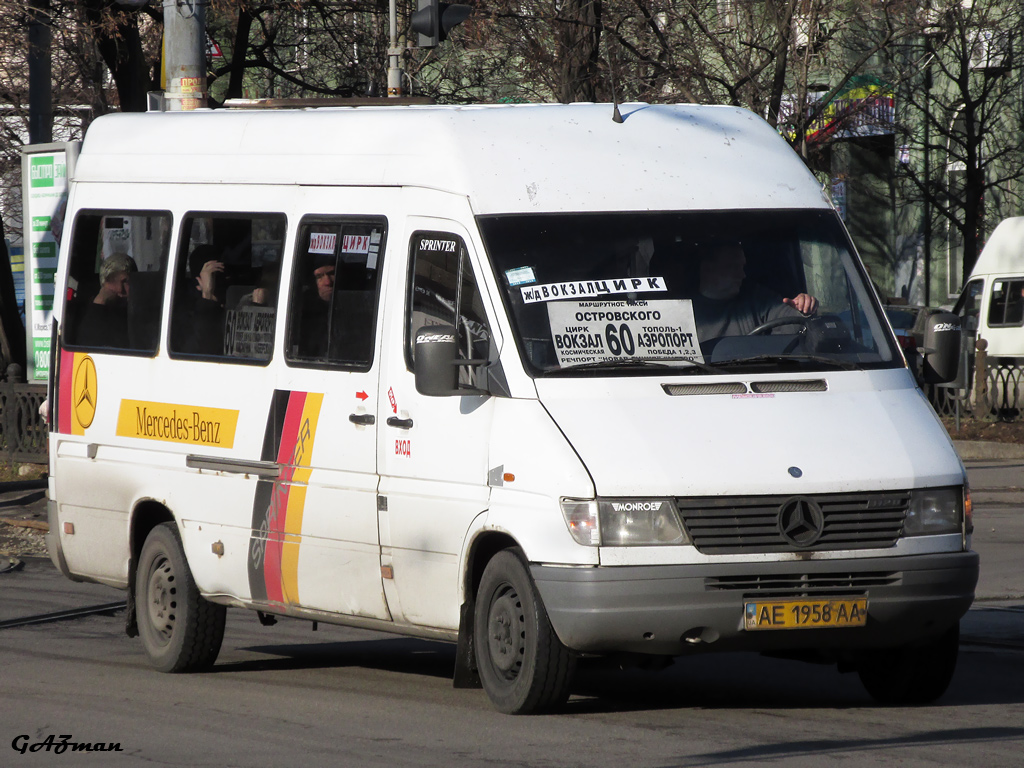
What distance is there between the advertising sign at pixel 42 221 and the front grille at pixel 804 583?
12.0 meters

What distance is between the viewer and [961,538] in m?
7.12

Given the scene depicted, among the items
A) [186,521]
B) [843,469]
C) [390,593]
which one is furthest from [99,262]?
[843,469]

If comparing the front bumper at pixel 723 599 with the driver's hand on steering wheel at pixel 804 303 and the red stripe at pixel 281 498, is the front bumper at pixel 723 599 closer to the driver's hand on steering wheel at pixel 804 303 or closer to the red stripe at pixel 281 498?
the driver's hand on steering wheel at pixel 804 303

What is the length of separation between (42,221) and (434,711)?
1148 centimetres

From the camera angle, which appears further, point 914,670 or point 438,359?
point 914,670

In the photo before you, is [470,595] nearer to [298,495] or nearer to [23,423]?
[298,495]

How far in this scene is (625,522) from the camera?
6.73m

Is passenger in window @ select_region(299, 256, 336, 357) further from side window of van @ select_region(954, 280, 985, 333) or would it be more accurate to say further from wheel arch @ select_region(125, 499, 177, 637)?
side window of van @ select_region(954, 280, 985, 333)

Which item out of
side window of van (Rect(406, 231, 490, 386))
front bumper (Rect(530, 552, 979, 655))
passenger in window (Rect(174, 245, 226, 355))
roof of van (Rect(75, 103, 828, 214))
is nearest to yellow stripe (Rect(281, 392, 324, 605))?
side window of van (Rect(406, 231, 490, 386))

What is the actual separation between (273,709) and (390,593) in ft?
2.29

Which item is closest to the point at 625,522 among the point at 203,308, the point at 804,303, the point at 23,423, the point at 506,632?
the point at 506,632

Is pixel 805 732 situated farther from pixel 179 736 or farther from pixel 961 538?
pixel 179 736

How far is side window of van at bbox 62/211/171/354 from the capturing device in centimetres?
932

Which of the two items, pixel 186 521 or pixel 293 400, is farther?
pixel 186 521
